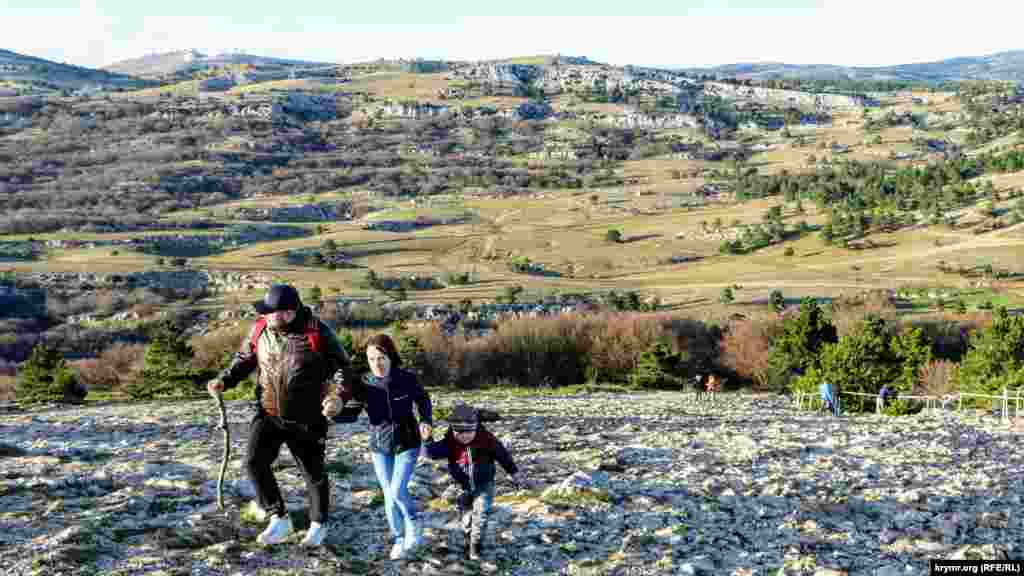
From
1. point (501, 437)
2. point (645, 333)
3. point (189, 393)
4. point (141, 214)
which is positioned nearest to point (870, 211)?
point (645, 333)

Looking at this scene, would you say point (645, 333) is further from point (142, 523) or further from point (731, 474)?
point (142, 523)

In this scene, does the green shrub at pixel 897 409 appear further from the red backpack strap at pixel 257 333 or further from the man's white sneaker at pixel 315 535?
the red backpack strap at pixel 257 333

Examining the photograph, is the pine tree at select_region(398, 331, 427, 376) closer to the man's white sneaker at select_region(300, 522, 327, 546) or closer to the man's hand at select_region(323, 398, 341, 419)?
the man's white sneaker at select_region(300, 522, 327, 546)

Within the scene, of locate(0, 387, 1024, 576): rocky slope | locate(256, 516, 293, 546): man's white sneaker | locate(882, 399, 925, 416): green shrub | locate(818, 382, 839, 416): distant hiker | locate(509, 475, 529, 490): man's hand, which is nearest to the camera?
locate(256, 516, 293, 546): man's white sneaker

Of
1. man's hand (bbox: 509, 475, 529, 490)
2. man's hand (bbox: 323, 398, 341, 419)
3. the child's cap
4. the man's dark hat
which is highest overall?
the man's dark hat

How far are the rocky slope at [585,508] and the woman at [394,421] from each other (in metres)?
0.66

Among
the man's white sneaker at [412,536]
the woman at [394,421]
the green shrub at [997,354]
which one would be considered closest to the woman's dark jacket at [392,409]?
the woman at [394,421]

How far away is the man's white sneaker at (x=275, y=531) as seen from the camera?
9453 millimetres

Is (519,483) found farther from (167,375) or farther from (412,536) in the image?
(167,375)

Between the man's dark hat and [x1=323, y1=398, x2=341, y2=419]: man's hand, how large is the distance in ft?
3.21

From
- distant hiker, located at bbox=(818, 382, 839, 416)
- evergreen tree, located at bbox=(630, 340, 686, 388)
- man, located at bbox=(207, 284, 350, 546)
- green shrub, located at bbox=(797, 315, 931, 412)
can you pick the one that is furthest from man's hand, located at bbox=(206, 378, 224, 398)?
evergreen tree, located at bbox=(630, 340, 686, 388)

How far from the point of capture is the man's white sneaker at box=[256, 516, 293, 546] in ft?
31.0

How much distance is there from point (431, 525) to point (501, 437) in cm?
903

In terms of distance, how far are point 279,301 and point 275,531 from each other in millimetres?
2561
